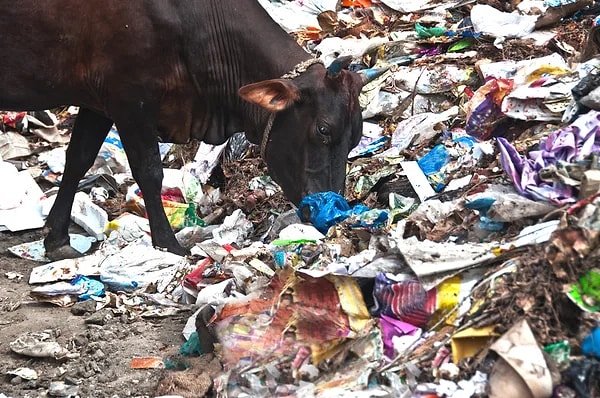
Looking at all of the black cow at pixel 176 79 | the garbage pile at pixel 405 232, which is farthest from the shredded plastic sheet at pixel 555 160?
the black cow at pixel 176 79

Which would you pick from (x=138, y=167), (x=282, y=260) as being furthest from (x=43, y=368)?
(x=138, y=167)

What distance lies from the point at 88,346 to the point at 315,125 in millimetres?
1805

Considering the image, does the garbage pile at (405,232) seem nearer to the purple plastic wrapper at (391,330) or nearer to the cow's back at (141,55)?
the purple plastic wrapper at (391,330)

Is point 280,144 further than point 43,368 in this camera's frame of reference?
Yes

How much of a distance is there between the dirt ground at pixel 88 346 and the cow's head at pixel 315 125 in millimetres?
1201

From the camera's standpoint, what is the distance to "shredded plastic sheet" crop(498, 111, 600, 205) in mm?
3666

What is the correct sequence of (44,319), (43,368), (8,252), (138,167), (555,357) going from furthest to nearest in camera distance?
(8,252)
(138,167)
(44,319)
(43,368)
(555,357)

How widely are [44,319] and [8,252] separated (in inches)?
51.2

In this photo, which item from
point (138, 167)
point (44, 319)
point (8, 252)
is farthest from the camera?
point (8, 252)

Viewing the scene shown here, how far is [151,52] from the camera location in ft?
16.7

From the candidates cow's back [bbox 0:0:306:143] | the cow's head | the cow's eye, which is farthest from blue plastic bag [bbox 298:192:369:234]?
cow's back [bbox 0:0:306:143]

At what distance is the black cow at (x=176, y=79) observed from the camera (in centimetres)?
509

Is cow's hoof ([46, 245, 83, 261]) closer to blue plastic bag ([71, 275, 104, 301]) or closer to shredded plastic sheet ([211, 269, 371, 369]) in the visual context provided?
blue plastic bag ([71, 275, 104, 301])

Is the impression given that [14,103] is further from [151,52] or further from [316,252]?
[316,252]
